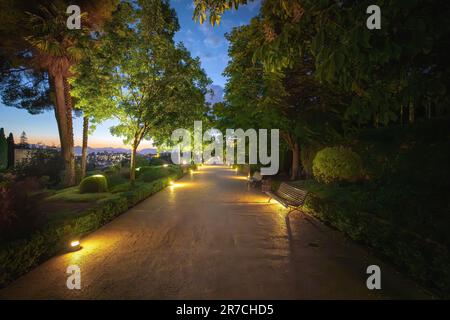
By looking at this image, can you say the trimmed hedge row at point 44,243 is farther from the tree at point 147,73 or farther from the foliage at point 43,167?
the foliage at point 43,167

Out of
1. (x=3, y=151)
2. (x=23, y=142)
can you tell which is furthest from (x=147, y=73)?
(x=23, y=142)

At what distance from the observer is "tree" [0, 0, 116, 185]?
486 inches

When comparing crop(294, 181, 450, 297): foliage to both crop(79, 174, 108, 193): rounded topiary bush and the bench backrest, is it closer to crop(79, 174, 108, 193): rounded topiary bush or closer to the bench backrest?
the bench backrest

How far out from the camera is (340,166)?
985cm

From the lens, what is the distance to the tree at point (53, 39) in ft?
40.5

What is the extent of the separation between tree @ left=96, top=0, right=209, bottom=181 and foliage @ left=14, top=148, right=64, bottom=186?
9278 mm

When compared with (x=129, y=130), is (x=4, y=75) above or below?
above

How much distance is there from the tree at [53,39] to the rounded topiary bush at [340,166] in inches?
548

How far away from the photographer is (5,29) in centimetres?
1304

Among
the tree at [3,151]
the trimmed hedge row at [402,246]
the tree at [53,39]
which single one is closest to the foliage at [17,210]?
the trimmed hedge row at [402,246]

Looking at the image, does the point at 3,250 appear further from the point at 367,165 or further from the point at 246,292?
the point at 367,165

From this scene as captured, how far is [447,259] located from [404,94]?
2441mm
